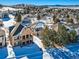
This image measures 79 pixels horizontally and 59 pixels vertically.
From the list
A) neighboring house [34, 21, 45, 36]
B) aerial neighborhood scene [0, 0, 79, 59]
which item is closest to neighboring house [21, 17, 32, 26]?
aerial neighborhood scene [0, 0, 79, 59]

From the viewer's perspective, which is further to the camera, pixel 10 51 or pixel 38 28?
pixel 38 28

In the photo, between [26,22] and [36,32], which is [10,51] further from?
[26,22]

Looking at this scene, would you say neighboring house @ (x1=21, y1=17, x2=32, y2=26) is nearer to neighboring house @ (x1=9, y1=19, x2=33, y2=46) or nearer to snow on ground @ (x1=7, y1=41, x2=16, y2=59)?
neighboring house @ (x1=9, y1=19, x2=33, y2=46)

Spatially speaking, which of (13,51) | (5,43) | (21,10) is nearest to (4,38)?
(5,43)

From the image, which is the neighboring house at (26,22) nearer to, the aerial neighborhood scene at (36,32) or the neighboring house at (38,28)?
the aerial neighborhood scene at (36,32)

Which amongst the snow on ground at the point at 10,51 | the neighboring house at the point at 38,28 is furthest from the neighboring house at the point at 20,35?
the neighboring house at the point at 38,28

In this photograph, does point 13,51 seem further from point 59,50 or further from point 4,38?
point 59,50

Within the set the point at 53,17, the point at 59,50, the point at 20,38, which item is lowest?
the point at 59,50

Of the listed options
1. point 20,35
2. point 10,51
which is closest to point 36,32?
point 20,35
